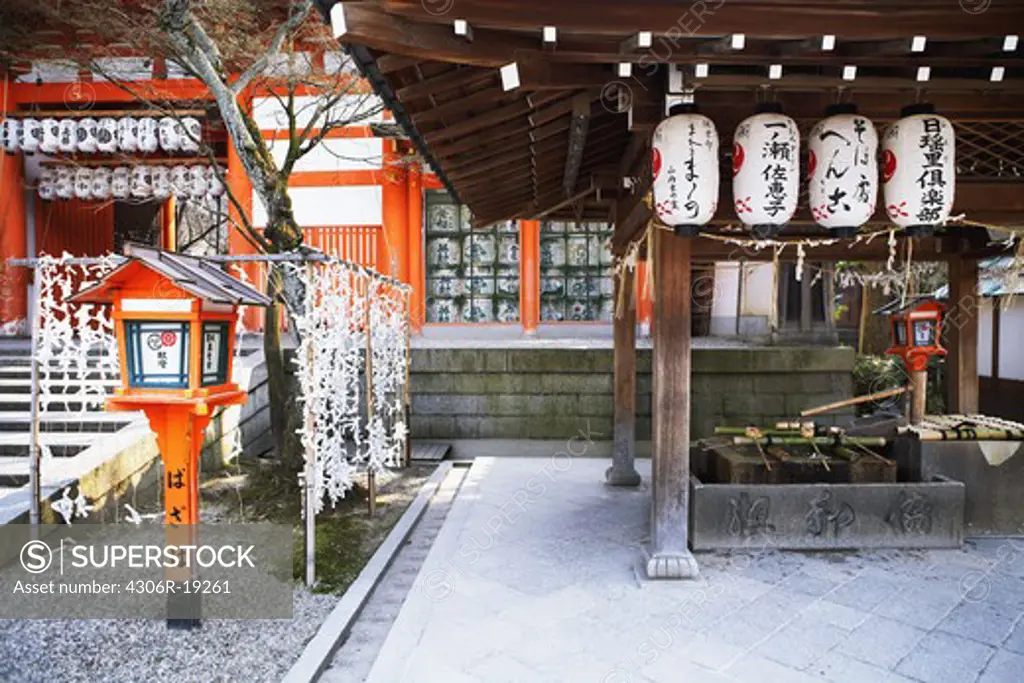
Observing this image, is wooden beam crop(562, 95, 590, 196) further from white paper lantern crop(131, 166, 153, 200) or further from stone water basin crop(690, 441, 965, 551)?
white paper lantern crop(131, 166, 153, 200)

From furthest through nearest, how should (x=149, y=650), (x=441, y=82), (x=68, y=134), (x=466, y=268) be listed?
Result: (x=466, y=268) → (x=68, y=134) → (x=149, y=650) → (x=441, y=82)

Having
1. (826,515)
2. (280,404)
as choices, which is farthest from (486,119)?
(280,404)

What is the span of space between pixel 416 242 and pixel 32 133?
8.05m

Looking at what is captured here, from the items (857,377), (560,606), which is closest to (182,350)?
(560,606)

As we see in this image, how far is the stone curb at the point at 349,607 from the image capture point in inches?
168

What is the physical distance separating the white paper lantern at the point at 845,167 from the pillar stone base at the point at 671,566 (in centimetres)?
294

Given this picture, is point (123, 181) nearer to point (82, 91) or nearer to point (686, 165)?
point (82, 91)

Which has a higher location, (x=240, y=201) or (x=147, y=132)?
(x=147, y=132)

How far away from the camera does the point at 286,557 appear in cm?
645

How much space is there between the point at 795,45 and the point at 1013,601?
4561mm

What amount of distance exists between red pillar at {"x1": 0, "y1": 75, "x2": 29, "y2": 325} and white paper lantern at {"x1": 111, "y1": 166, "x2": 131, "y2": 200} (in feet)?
7.07

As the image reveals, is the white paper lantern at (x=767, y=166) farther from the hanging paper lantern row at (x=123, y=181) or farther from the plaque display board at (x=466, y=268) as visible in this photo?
the hanging paper lantern row at (x=123, y=181)

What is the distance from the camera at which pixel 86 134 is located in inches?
509

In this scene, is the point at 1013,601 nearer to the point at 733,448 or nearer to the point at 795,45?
the point at 733,448
